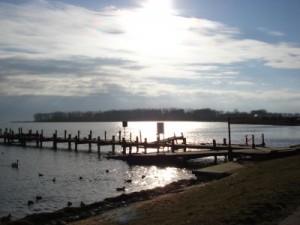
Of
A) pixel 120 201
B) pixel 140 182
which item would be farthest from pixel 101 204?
pixel 140 182

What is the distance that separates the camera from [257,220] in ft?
36.7

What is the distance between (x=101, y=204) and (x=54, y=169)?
24303 mm

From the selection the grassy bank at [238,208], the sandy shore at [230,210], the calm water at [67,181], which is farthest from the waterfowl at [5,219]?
the grassy bank at [238,208]

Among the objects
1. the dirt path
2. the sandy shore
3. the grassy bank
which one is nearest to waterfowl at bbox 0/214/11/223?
the sandy shore

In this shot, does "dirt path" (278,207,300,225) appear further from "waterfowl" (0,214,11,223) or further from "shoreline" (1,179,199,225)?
"waterfowl" (0,214,11,223)

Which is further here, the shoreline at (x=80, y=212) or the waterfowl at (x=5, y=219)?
the waterfowl at (x=5, y=219)

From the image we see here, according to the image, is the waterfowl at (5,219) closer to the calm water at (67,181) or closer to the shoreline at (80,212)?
the calm water at (67,181)

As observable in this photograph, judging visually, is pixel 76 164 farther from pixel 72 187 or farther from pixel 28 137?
pixel 28 137

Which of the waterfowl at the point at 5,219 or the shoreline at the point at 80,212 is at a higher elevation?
the shoreline at the point at 80,212

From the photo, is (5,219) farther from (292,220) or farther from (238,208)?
(292,220)

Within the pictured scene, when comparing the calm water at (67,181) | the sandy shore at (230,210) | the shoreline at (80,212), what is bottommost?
the calm water at (67,181)

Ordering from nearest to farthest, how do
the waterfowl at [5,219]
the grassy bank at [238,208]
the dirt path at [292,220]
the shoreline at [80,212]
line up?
1. the dirt path at [292,220]
2. the grassy bank at [238,208]
3. the shoreline at [80,212]
4. the waterfowl at [5,219]

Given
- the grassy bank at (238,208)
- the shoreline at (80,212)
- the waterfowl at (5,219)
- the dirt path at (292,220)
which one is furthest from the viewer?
the waterfowl at (5,219)

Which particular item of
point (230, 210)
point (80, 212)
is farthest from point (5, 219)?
point (230, 210)
